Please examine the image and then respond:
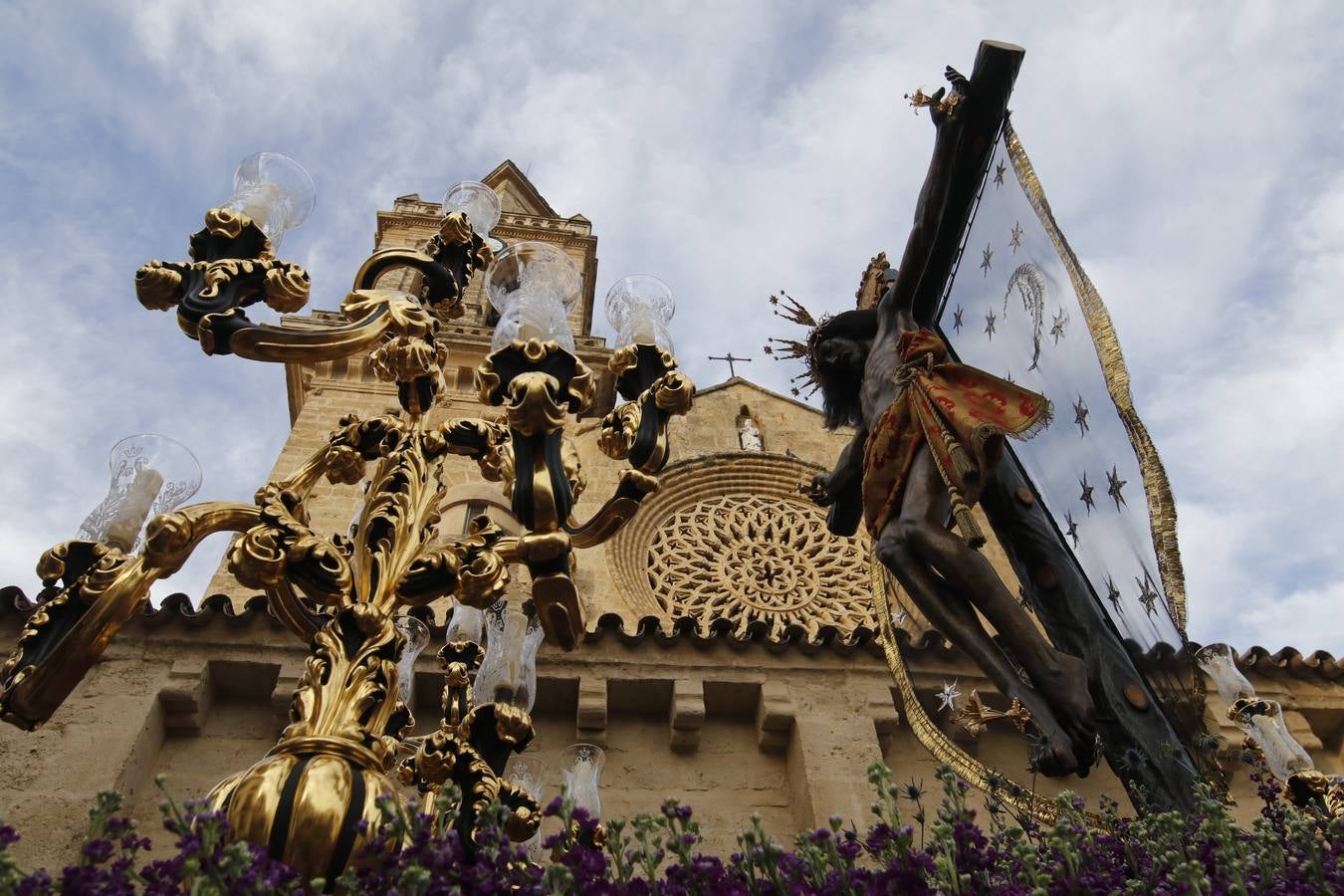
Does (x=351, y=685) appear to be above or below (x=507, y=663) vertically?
below

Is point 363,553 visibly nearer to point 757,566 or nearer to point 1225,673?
point 1225,673

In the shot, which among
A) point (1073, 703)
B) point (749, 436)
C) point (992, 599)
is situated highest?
point (749, 436)

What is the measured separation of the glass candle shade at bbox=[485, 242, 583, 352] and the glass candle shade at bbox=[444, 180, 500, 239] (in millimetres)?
811

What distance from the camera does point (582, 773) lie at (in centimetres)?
494

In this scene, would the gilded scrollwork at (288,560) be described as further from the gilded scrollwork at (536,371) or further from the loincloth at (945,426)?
the loincloth at (945,426)

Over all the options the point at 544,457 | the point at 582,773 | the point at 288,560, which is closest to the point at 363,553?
the point at 288,560

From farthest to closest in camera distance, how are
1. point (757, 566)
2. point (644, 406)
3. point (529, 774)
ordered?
point (757, 566) < point (529, 774) < point (644, 406)

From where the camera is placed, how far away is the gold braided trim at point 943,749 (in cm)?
416

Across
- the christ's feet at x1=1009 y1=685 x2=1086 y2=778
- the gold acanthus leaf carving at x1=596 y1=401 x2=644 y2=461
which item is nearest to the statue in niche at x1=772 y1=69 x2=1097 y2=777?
the christ's feet at x1=1009 y1=685 x2=1086 y2=778

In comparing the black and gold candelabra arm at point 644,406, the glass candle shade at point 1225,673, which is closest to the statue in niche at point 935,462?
the glass candle shade at point 1225,673

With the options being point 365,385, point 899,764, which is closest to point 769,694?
point 899,764

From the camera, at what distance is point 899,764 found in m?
7.18

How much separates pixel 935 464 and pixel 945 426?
7.4 inches

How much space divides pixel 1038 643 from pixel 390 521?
2.62 m
